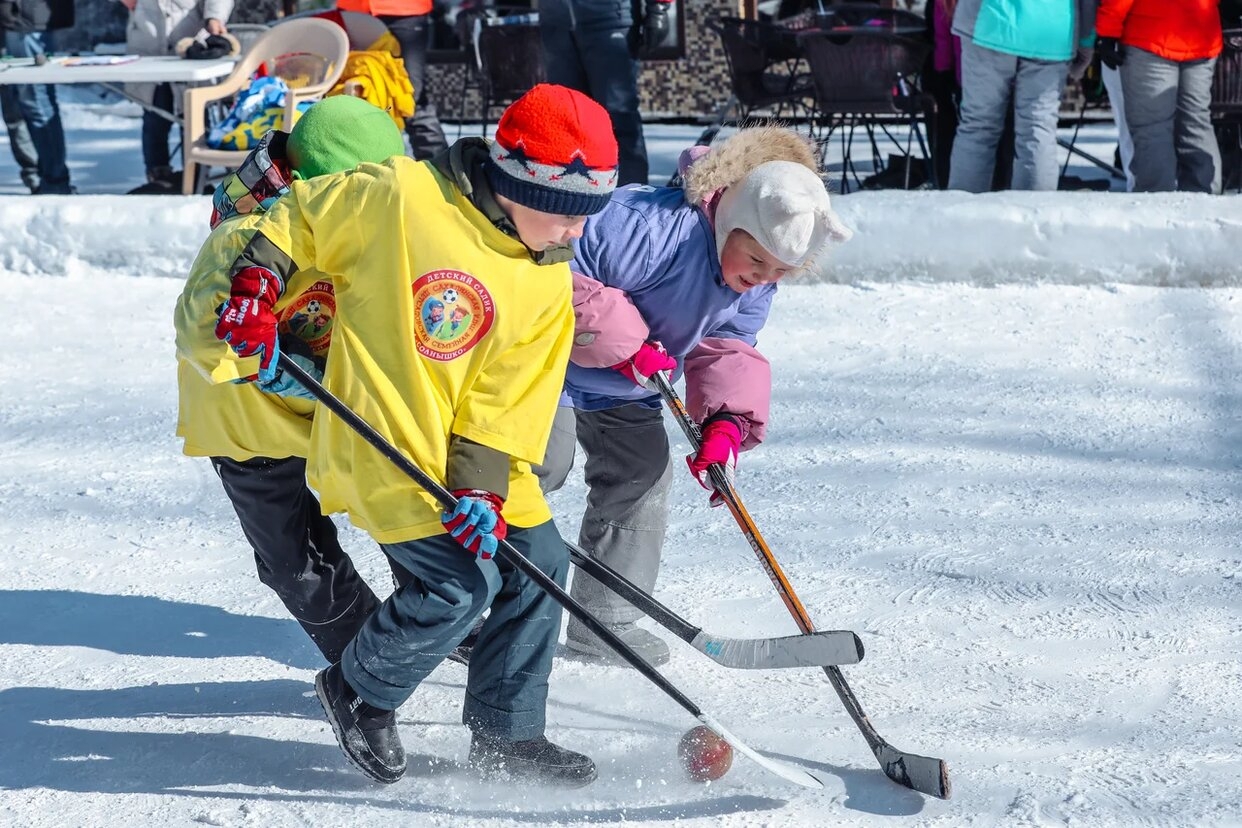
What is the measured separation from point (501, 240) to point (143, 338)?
338 cm

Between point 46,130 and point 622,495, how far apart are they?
19.9 feet

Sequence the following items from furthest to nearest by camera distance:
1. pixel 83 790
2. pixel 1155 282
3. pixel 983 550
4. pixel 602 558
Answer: pixel 1155 282 → pixel 983 550 → pixel 602 558 → pixel 83 790

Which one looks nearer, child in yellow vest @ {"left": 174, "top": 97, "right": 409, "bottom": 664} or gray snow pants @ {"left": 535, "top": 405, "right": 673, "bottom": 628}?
child in yellow vest @ {"left": 174, "top": 97, "right": 409, "bottom": 664}

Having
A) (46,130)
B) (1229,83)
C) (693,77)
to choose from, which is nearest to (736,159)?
(1229,83)

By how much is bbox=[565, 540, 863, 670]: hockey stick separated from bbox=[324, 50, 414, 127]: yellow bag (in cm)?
477

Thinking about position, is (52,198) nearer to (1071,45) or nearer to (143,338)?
(143,338)

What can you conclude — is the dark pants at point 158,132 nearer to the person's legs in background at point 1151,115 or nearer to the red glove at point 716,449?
the person's legs in background at point 1151,115

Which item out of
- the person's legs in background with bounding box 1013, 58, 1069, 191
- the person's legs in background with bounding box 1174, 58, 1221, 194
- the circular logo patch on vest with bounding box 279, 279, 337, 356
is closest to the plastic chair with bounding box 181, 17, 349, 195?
the person's legs in background with bounding box 1013, 58, 1069, 191

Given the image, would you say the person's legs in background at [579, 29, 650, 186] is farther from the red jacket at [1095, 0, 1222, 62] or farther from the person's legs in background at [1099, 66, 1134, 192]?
the person's legs in background at [1099, 66, 1134, 192]

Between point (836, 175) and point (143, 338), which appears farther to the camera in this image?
point (836, 175)

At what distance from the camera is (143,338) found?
5.25 m

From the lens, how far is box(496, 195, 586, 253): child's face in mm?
2256

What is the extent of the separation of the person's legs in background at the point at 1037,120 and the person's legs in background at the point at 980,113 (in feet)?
0.28

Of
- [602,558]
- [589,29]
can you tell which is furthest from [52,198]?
[602,558]
